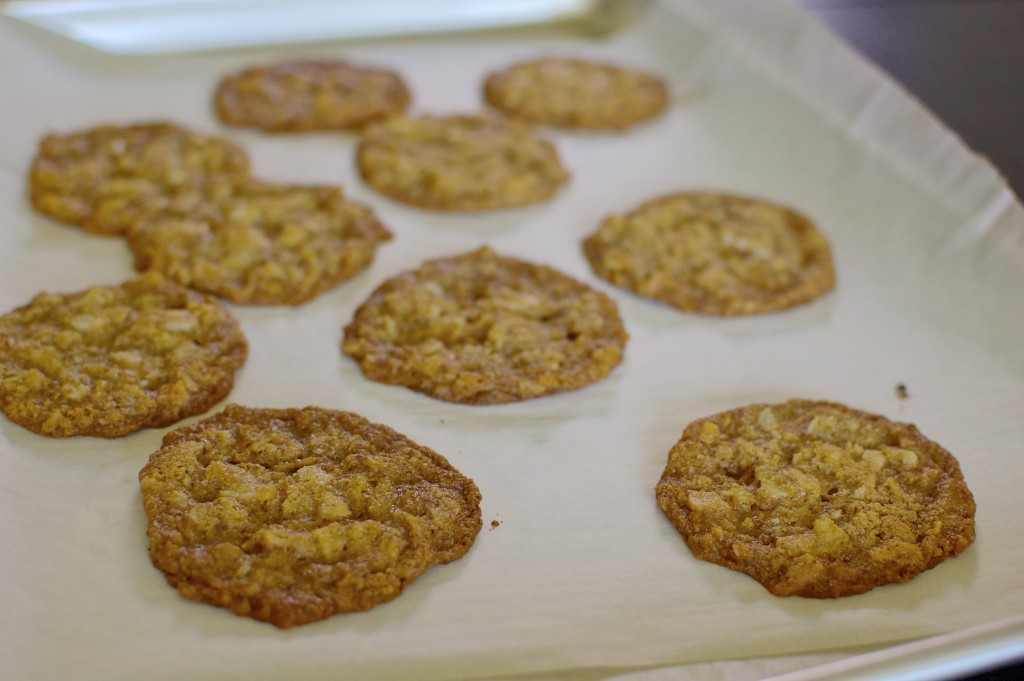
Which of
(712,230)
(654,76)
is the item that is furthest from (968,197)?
(654,76)

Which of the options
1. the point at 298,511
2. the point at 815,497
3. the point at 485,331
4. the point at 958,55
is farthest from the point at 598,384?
the point at 958,55

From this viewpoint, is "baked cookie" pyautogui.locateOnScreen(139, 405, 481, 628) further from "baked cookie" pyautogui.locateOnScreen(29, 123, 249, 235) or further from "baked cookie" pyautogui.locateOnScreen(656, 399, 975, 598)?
"baked cookie" pyautogui.locateOnScreen(29, 123, 249, 235)

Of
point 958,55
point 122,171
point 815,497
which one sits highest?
point 958,55

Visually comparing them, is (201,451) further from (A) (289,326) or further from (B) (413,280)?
(B) (413,280)

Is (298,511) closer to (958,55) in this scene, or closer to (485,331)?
(485,331)

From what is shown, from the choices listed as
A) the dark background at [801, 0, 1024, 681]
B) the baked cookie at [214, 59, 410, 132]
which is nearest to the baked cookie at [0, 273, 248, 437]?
the baked cookie at [214, 59, 410, 132]

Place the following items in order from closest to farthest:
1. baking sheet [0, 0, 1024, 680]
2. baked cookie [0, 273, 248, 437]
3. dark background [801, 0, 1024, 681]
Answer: baking sheet [0, 0, 1024, 680] → baked cookie [0, 273, 248, 437] → dark background [801, 0, 1024, 681]

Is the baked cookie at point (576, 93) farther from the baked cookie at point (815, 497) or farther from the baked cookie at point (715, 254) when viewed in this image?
the baked cookie at point (815, 497)
